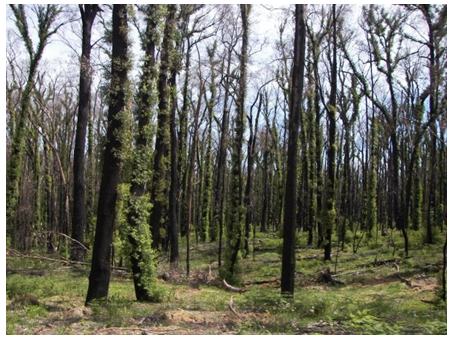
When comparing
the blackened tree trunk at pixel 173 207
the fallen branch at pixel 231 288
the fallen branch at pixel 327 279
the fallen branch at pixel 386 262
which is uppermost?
the blackened tree trunk at pixel 173 207

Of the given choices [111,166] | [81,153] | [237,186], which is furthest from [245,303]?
[81,153]

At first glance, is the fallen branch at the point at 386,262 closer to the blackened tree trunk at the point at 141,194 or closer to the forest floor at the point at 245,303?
the forest floor at the point at 245,303

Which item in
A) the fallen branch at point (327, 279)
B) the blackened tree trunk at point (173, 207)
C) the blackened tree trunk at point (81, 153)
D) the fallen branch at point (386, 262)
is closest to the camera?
the fallen branch at point (327, 279)

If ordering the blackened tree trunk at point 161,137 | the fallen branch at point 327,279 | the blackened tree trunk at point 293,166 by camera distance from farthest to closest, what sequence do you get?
the blackened tree trunk at point 161,137 → the fallen branch at point 327,279 → the blackened tree trunk at point 293,166

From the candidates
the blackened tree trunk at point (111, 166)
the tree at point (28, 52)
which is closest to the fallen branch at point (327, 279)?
the blackened tree trunk at point (111, 166)

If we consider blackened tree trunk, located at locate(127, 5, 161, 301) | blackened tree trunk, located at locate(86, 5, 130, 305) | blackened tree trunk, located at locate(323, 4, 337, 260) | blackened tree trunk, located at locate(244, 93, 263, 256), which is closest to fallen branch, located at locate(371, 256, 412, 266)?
blackened tree trunk, located at locate(323, 4, 337, 260)

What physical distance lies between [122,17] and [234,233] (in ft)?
27.6

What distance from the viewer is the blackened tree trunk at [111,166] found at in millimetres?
9180

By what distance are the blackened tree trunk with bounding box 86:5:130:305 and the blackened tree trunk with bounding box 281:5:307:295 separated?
424 cm

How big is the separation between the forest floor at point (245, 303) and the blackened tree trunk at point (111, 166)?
0.61m

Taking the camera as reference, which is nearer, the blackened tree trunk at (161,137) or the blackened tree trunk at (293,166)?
the blackened tree trunk at (293,166)

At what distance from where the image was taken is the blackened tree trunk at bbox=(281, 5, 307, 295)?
1011cm

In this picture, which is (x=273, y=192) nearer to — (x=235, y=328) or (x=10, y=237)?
(x=10, y=237)

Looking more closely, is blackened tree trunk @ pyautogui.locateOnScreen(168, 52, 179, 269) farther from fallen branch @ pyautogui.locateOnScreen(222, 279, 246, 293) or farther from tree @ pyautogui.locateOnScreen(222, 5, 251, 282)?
fallen branch @ pyautogui.locateOnScreen(222, 279, 246, 293)
